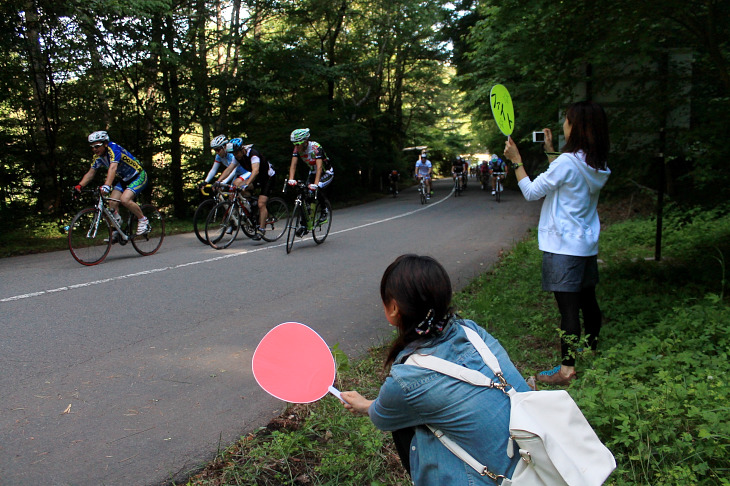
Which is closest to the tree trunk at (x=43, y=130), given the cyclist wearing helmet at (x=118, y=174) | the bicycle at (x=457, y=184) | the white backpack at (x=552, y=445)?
the cyclist wearing helmet at (x=118, y=174)

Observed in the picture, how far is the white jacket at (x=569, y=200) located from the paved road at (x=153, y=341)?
6.52ft

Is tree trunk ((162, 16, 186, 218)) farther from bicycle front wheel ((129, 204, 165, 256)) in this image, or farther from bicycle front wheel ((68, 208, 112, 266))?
bicycle front wheel ((68, 208, 112, 266))

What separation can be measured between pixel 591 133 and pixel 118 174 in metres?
8.02

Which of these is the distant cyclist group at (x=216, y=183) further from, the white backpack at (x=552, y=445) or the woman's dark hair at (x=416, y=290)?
the white backpack at (x=552, y=445)

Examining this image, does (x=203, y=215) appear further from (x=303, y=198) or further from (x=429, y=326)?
Result: (x=429, y=326)

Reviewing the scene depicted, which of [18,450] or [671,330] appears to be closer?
[18,450]

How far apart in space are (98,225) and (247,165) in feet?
10.7

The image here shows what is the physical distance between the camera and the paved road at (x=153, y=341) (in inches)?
122

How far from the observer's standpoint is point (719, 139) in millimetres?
5363

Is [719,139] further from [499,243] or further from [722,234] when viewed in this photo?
[499,243]

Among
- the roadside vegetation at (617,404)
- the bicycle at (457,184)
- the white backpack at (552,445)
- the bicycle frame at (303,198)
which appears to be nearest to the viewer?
the white backpack at (552,445)

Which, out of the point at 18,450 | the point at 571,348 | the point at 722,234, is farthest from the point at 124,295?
the point at 722,234

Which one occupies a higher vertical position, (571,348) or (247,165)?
(247,165)

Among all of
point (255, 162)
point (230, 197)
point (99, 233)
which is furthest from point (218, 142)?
point (99, 233)
